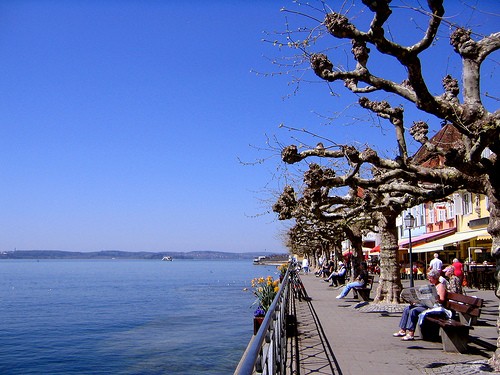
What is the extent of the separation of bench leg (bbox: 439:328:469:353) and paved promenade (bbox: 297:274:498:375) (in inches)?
6.7

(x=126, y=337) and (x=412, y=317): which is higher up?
(x=412, y=317)

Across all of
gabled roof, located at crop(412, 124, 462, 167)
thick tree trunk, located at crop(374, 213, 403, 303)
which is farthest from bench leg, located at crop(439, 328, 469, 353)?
thick tree trunk, located at crop(374, 213, 403, 303)

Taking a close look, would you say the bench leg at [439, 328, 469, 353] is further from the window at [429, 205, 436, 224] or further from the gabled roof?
the window at [429, 205, 436, 224]

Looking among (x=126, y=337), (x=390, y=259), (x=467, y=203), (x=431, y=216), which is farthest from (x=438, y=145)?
(x=431, y=216)

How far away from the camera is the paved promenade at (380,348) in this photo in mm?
8703

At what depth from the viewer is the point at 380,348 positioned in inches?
423

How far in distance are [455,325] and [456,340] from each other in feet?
0.89

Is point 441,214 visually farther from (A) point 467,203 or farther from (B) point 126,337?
(B) point 126,337

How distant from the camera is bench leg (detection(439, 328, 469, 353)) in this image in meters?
9.93

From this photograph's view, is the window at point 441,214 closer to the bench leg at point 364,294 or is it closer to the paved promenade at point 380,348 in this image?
the bench leg at point 364,294

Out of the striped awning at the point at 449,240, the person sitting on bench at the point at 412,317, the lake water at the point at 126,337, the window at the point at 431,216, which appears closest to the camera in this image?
the person sitting on bench at the point at 412,317

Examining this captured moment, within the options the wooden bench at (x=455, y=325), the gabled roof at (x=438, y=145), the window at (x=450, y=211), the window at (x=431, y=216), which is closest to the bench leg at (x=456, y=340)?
the wooden bench at (x=455, y=325)

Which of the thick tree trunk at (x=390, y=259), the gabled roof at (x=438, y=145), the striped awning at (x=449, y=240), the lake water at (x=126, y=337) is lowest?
the lake water at (x=126, y=337)

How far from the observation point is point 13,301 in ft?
159
